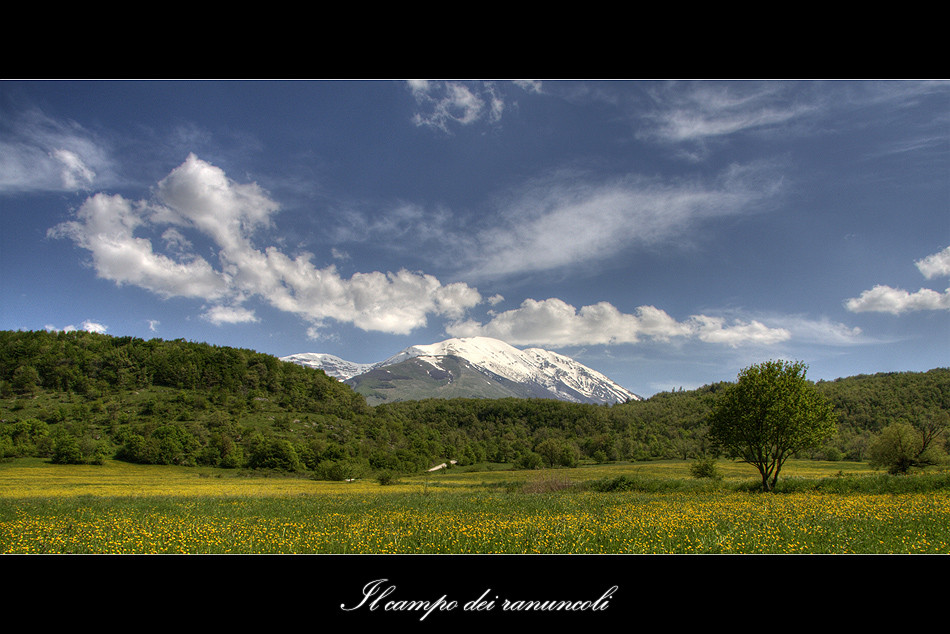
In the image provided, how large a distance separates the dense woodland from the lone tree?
127 feet

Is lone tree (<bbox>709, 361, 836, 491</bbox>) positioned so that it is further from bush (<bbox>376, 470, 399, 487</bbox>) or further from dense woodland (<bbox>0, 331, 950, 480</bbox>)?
bush (<bbox>376, 470, 399, 487</bbox>)

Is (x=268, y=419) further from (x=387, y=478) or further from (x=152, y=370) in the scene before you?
(x=387, y=478)

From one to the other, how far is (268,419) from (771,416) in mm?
111159

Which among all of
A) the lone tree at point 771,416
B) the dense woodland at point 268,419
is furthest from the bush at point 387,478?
the lone tree at point 771,416

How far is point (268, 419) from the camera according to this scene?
4259 inches

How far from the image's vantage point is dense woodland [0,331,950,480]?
80250mm

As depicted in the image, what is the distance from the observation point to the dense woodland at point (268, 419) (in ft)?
263

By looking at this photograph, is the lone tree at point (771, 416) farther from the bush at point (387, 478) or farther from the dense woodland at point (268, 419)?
the bush at point (387, 478)

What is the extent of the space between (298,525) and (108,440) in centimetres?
10257

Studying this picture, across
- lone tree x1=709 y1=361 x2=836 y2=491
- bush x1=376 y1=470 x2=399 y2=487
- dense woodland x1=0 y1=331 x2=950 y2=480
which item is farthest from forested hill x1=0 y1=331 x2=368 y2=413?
lone tree x1=709 y1=361 x2=836 y2=491
